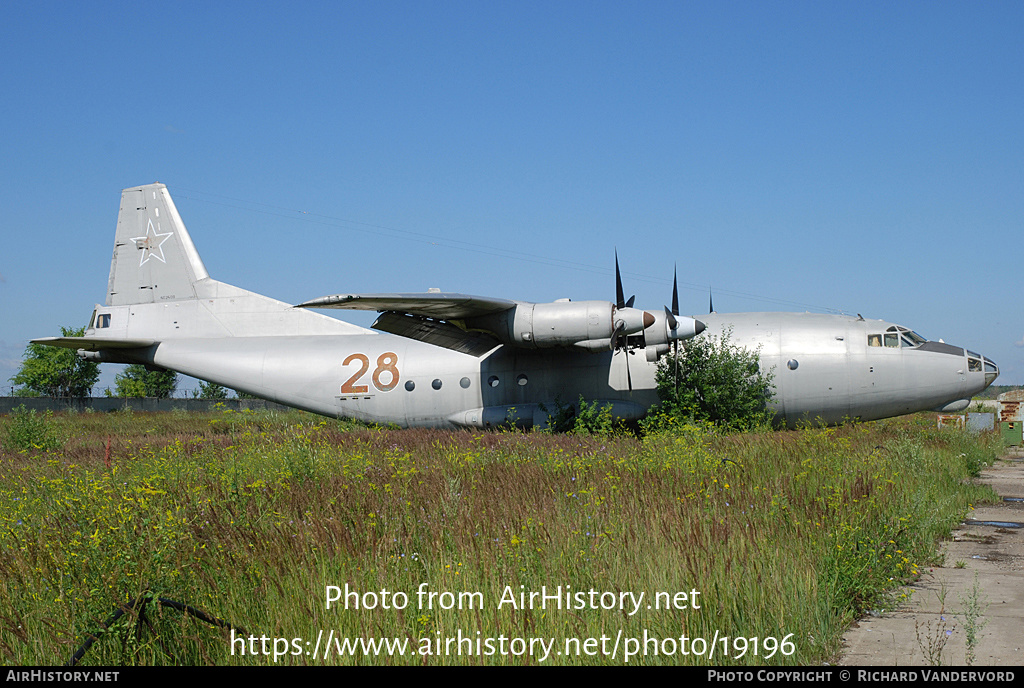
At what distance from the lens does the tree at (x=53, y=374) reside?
298 ft

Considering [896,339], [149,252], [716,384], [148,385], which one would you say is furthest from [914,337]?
[148,385]

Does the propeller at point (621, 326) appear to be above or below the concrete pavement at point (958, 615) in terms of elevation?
above

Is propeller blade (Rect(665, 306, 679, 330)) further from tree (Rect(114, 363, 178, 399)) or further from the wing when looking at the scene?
tree (Rect(114, 363, 178, 399))

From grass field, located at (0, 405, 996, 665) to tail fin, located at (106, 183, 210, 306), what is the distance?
1508 centimetres

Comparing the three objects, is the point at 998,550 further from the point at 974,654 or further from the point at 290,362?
the point at 290,362

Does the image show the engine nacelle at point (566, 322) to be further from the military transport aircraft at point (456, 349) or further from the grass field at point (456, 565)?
the grass field at point (456, 565)

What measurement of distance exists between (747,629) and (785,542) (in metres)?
1.89

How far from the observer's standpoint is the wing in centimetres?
1602

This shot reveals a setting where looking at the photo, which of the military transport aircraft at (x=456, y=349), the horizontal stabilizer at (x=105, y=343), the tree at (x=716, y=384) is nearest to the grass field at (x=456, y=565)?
the military transport aircraft at (x=456, y=349)

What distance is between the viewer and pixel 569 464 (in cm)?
1049

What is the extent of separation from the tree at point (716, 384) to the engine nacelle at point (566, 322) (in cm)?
205

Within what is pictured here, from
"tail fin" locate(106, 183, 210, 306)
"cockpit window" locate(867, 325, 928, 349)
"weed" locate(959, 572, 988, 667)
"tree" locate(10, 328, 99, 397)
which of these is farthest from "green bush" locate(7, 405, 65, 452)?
"tree" locate(10, 328, 99, 397)

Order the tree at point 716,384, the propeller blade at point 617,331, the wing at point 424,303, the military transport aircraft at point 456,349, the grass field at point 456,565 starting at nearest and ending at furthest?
the grass field at point 456,565 < the wing at point 424,303 < the propeller blade at point 617,331 < the military transport aircraft at point 456,349 < the tree at point 716,384

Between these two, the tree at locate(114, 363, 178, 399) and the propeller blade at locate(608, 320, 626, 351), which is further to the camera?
the tree at locate(114, 363, 178, 399)
